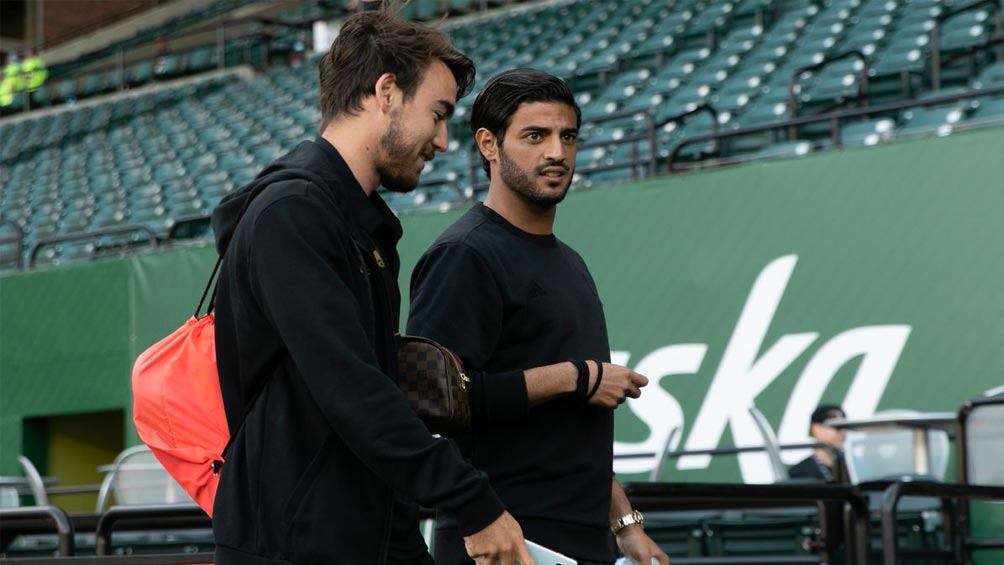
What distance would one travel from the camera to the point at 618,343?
27.9 feet

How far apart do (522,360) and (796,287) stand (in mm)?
5465

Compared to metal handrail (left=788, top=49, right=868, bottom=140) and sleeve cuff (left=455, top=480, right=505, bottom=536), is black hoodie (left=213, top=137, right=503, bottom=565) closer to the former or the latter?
sleeve cuff (left=455, top=480, right=505, bottom=536)

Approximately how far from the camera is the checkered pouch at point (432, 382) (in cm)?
221

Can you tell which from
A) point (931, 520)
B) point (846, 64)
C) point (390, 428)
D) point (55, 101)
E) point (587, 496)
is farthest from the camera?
point (55, 101)

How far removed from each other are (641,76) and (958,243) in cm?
660

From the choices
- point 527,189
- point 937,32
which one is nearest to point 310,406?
point 527,189

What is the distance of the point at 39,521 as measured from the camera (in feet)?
14.5

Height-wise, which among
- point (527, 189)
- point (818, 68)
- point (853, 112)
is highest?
point (818, 68)

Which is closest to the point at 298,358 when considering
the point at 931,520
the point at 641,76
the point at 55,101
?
the point at 931,520

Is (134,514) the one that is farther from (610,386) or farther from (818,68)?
(818,68)

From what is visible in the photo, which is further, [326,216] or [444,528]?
[444,528]

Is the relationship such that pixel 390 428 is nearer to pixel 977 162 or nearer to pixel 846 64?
pixel 977 162

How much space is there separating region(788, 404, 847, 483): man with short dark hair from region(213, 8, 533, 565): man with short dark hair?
487 centimetres

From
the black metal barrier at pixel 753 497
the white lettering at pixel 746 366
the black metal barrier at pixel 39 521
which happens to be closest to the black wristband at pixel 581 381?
the black metal barrier at pixel 753 497
